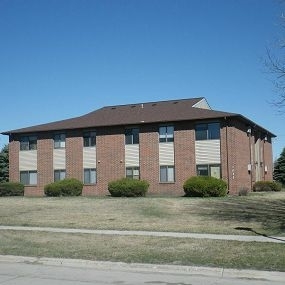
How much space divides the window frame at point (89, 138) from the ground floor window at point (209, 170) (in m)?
9.05

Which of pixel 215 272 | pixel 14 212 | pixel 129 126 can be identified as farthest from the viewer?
pixel 129 126

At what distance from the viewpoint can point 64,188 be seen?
39000 millimetres

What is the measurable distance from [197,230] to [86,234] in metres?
3.47

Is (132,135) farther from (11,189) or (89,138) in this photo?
(11,189)

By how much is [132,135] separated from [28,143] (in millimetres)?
9747

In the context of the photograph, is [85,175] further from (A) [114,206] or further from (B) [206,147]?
(A) [114,206]

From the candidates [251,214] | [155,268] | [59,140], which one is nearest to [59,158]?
[59,140]

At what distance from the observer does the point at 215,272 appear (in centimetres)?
1034

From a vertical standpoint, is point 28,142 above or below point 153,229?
above

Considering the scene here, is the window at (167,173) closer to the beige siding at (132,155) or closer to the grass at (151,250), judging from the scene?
the beige siding at (132,155)

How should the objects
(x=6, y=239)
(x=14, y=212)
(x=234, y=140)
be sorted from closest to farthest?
(x=6, y=239)
(x=14, y=212)
(x=234, y=140)

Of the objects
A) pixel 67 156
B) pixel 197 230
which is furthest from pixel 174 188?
pixel 197 230

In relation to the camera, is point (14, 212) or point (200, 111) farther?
point (200, 111)

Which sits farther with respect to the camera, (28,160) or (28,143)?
(28,143)
